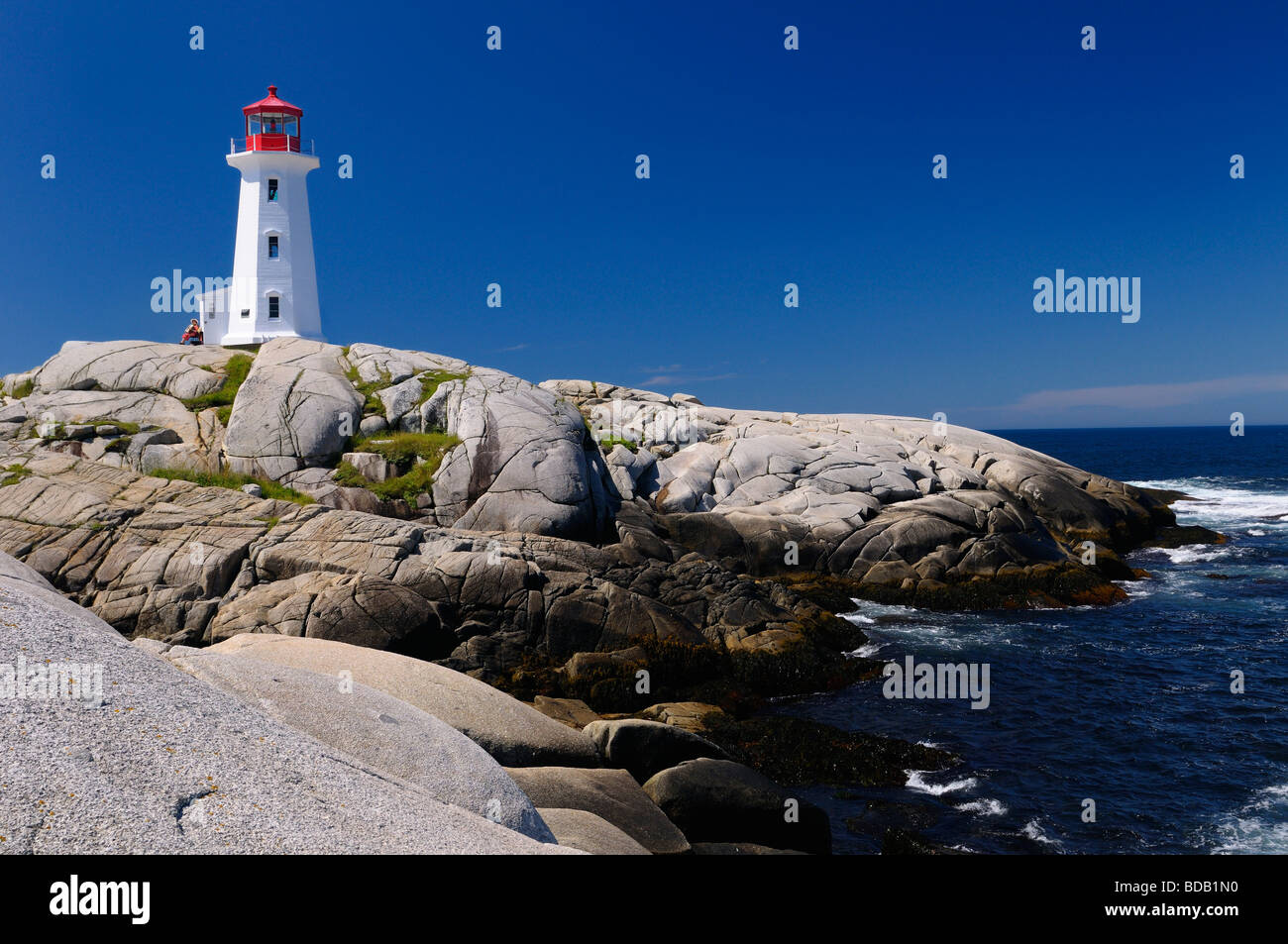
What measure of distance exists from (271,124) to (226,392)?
19.2m

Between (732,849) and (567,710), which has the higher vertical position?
(567,710)

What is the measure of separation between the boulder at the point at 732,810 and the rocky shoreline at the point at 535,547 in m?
0.04

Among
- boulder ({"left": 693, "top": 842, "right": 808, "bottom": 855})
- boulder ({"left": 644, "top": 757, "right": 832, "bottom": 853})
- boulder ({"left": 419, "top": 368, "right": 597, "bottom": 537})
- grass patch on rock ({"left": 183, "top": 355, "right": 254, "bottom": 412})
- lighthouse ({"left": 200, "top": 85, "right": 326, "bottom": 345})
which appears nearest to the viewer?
boulder ({"left": 693, "top": 842, "right": 808, "bottom": 855})

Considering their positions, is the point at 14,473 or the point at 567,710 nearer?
the point at 567,710

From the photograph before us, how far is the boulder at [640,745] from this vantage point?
13.9 meters

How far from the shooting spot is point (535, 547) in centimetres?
2441

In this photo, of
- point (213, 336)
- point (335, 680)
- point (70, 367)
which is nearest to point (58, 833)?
point (335, 680)

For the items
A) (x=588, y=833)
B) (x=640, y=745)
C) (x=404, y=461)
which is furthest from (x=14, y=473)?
(x=588, y=833)

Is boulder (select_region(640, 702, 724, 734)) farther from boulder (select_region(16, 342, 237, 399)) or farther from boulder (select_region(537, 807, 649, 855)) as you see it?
boulder (select_region(16, 342, 237, 399))

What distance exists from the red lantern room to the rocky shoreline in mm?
13291

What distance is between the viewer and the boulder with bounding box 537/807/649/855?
9414 mm

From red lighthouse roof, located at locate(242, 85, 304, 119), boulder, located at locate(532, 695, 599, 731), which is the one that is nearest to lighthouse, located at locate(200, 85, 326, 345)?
red lighthouse roof, located at locate(242, 85, 304, 119)

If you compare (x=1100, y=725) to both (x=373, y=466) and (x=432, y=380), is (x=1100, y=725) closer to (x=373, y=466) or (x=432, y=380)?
(x=373, y=466)
